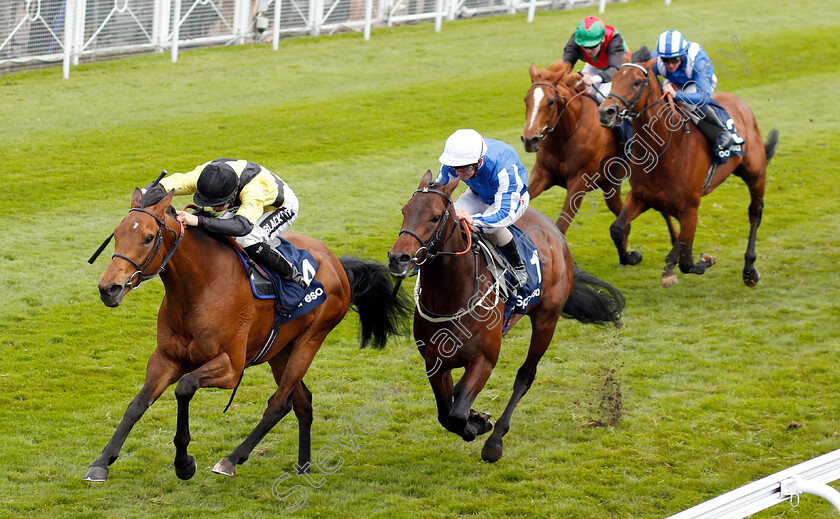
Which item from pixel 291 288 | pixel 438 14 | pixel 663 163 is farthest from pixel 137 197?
pixel 438 14

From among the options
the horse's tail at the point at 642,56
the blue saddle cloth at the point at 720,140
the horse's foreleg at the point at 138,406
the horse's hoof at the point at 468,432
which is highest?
the horse's tail at the point at 642,56

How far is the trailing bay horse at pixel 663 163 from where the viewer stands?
7523 mm

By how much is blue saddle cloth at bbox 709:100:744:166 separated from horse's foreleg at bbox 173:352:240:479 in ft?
16.8

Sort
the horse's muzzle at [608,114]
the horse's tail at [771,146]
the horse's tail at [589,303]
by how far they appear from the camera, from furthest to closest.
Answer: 1. the horse's tail at [771,146]
2. the horse's muzzle at [608,114]
3. the horse's tail at [589,303]

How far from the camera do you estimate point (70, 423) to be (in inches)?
218

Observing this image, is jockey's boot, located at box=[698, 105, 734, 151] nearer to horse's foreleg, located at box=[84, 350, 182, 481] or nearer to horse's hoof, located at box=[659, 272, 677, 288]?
horse's hoof, located at box=[659, 272, 677, 288]

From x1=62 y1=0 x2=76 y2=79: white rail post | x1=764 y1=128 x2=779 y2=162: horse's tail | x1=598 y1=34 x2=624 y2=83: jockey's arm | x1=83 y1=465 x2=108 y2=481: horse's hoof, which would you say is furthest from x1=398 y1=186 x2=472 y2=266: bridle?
x1=62 y1=0 x2=76 y2=79: white rail post

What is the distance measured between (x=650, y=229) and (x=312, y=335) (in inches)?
224

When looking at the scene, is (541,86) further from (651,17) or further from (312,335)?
(651,17)

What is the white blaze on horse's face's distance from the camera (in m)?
7.55

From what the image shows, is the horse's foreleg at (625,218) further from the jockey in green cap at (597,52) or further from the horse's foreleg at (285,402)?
the horse's foreleg at (285,402)

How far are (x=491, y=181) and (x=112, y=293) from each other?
2144 millimetres

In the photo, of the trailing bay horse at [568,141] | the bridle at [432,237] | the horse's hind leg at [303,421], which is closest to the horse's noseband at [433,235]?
the bridle at [432,237]

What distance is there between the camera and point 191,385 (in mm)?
4359
